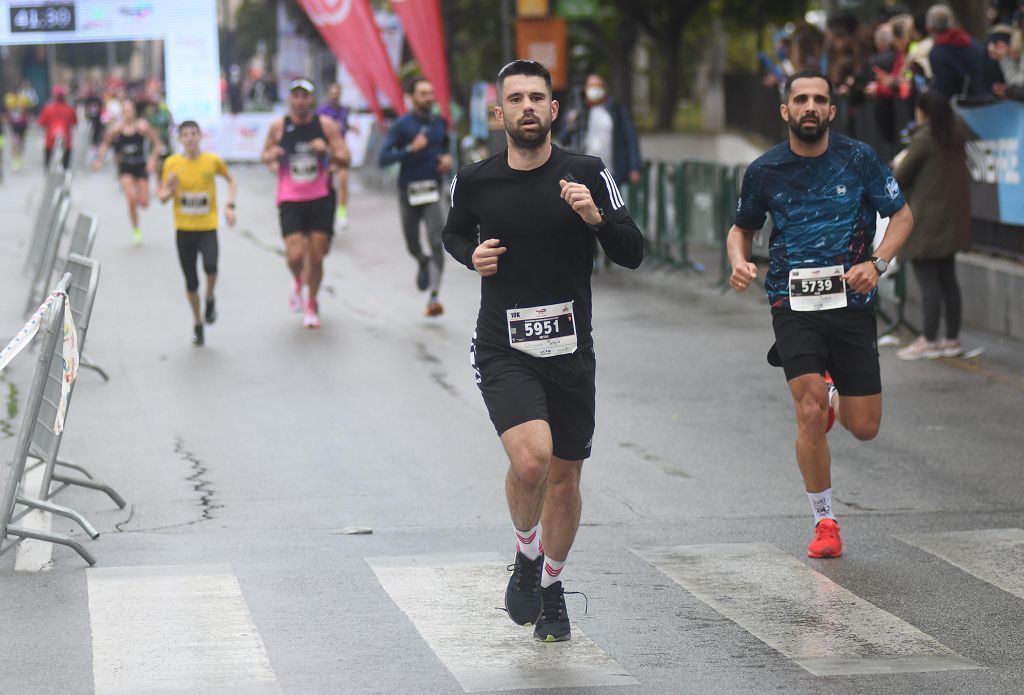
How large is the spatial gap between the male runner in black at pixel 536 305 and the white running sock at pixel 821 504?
170 centimetres

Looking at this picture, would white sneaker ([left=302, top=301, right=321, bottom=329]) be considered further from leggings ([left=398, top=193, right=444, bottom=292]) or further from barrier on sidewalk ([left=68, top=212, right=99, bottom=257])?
barrier on sidewalk ([left=68, top=212, right=99, bottom=257])

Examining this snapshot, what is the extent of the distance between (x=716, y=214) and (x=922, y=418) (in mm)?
8132

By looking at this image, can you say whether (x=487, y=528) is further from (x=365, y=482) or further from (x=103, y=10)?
(x=103, y=10)

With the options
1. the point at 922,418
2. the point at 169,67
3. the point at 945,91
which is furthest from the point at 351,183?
the point at 922,418

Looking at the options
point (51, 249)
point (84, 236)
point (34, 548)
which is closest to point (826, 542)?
point (34, 548)

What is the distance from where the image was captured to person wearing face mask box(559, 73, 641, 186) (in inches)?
744

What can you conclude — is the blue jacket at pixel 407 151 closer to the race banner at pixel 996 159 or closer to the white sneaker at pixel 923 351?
the race banner at pixel 996 159

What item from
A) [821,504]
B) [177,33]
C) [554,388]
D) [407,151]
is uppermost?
[177,33]

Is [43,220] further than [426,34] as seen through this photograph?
No

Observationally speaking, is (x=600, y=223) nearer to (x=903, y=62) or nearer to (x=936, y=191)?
(x=936, y=191)

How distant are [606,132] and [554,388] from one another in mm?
13287

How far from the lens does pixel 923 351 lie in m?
13.1

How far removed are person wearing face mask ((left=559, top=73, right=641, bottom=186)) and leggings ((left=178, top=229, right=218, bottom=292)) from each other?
5.59m

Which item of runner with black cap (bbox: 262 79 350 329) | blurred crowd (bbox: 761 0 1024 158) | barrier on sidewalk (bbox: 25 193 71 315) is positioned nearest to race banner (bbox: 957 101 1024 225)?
blurred crowd (bbox: 761 0 1024 158)
